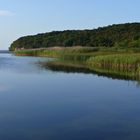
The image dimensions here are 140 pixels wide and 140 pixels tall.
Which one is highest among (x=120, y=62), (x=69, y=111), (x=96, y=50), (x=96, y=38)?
(x=96, y=38)

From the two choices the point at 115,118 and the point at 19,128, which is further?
the point at 115,118

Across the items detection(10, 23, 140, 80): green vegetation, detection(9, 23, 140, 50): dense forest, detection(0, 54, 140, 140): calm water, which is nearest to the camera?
detection(0, 54, 140, 140): calm water

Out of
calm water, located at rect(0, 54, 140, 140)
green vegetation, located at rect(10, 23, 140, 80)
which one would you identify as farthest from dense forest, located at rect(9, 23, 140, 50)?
calm water, located at rect(0, 54, 140, 140)

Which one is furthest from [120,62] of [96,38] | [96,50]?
[96,38]

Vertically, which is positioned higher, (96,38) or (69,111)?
(96,38)

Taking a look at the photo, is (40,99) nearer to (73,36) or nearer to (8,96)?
(8,96)

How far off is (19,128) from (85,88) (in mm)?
7072

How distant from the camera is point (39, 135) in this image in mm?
8266

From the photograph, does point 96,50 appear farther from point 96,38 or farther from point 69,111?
point 69,111

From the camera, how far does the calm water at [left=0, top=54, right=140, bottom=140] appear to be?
842 centimetres

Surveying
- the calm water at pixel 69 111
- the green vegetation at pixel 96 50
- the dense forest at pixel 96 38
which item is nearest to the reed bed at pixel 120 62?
the green vegetation at pixel 96 50

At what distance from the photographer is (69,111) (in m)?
10.6

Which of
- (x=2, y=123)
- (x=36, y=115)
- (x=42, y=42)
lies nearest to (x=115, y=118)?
(x=36, y=115)

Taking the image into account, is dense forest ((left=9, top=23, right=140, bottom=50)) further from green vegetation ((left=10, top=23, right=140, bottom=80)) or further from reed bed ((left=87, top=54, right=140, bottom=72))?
reed bed ((left=87, top=54, right=140, bottom=72))
